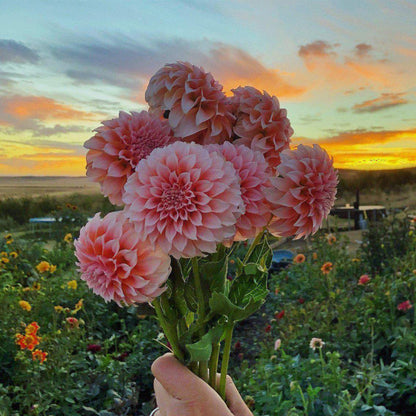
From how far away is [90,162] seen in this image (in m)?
Answer: 0.84

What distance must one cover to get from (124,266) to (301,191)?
0.29 metres

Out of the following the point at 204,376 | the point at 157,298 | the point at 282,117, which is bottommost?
the point at 204,376

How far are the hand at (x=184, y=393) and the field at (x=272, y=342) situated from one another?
4.5 inches

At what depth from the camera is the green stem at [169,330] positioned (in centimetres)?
84

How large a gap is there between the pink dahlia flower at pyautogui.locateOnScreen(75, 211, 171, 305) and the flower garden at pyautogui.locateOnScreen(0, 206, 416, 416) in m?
0.19

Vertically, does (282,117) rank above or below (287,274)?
above

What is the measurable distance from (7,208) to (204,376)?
4.92 meters

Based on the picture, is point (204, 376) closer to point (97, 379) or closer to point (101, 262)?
point (101, 262)

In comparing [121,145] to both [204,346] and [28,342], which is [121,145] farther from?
[28,342]

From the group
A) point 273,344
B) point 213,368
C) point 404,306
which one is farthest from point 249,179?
point 273,344

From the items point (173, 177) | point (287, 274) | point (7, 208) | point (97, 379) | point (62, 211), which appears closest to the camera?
point (173, 177)

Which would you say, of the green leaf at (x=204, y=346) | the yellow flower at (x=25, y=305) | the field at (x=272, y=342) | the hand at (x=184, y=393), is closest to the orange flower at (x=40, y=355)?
the field at (x=272, y=342)

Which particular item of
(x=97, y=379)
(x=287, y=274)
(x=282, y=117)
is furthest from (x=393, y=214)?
(x=282, y=117)

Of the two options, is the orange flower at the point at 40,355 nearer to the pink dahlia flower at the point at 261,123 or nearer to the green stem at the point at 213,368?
the green stem at the point at 213,368
